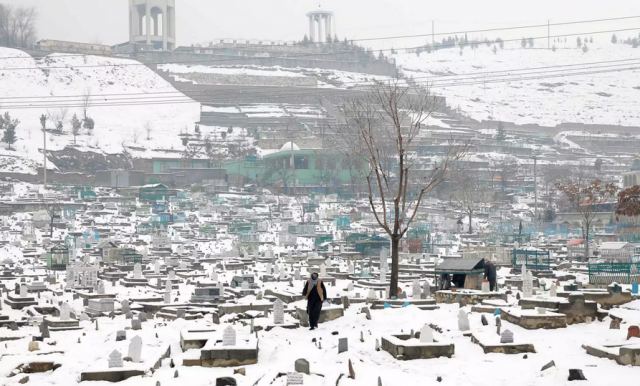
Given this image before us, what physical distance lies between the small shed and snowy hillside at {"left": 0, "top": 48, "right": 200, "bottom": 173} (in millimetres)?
70410

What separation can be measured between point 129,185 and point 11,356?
64.0m

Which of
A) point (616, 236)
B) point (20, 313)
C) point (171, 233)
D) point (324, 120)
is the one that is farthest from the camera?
point (324, 120)

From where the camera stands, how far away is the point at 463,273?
82.2 ft

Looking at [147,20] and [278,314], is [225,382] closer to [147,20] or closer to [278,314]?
[278,314]

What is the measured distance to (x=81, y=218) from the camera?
58.6m

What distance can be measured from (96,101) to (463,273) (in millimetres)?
100587

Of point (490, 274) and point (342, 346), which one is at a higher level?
point (490, 274)

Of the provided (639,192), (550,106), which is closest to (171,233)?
(639,192)

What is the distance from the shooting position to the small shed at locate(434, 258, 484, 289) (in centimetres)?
2506

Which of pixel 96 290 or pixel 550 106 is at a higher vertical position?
pixel 550 106

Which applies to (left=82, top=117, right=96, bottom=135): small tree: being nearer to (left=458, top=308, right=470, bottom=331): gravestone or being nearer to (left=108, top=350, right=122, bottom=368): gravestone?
(left=458, top=308, right=470, bottom=331): gravestone

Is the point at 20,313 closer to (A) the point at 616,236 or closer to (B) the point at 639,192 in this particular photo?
(B) the point at 639,192

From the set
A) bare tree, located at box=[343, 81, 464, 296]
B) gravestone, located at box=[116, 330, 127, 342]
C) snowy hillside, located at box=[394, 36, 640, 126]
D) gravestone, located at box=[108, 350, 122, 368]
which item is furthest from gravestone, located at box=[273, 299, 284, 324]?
snowy hillside, located at box=[394, 36, 640, 126]

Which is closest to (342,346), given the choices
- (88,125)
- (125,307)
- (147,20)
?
(125,307)
